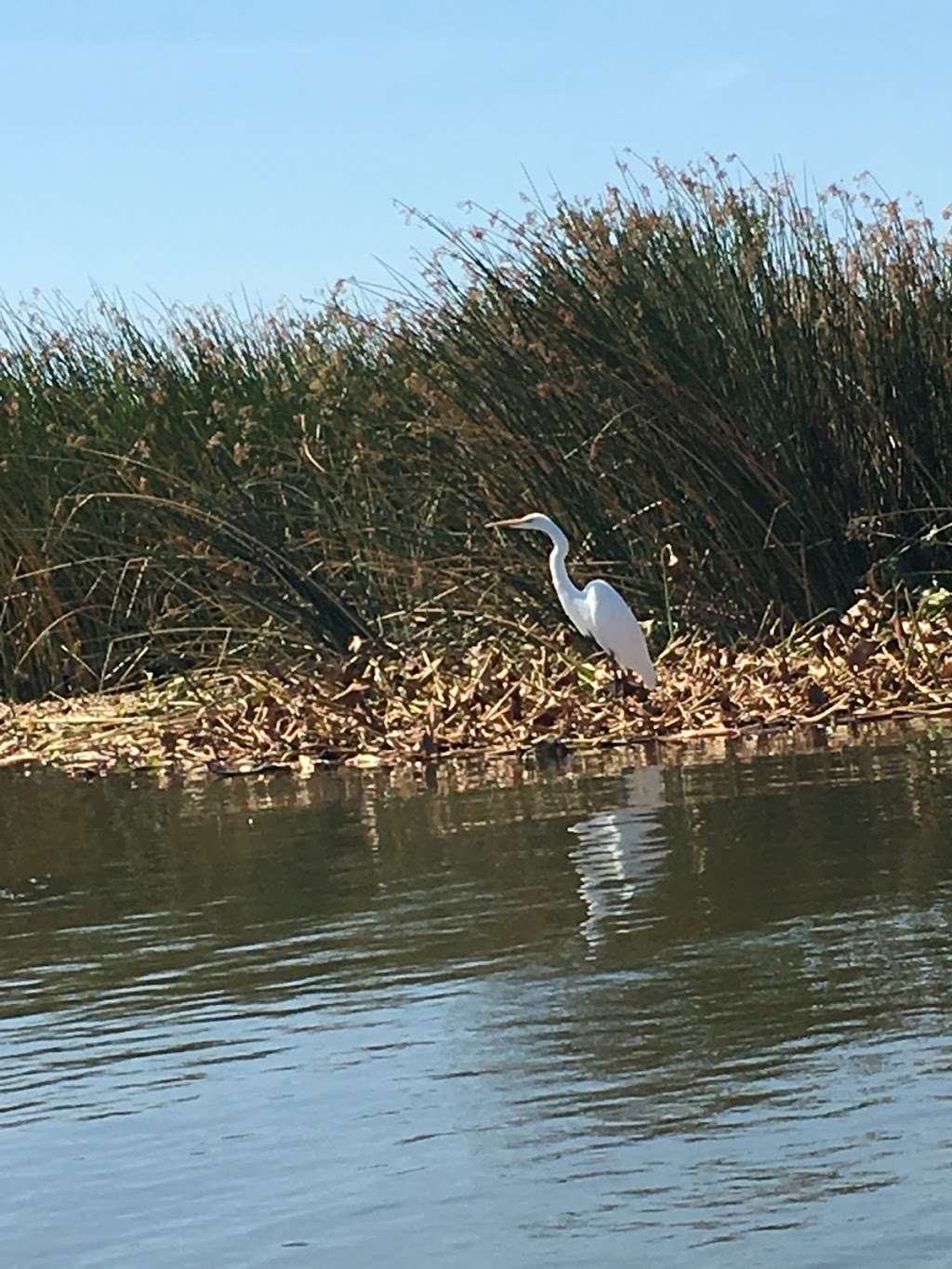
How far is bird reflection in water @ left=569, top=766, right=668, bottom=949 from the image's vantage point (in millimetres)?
5688

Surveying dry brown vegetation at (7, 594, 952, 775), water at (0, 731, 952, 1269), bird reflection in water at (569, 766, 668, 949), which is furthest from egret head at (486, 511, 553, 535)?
water at (0, 731, 952, 1269)

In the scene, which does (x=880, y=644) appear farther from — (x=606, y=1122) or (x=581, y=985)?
(x=606, y=1122)

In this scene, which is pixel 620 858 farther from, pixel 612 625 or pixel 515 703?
pixel 612 625

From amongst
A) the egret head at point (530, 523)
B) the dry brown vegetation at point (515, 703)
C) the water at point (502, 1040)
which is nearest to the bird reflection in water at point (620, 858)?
the water at point (502, 1040)

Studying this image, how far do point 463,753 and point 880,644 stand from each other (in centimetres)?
188

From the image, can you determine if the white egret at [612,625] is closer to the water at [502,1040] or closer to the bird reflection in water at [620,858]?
the bird reflection in water at [620,858]

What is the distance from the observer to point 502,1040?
445 cm

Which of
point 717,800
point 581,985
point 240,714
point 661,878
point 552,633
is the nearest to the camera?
point 581,985

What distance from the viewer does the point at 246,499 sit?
12.5 meters

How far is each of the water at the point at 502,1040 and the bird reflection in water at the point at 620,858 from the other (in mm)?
20

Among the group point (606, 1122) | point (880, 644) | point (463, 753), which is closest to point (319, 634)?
point (463, 753)

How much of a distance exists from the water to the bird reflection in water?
0.06 ft

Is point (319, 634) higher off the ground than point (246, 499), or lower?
lower

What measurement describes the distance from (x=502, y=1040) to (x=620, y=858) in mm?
2307
